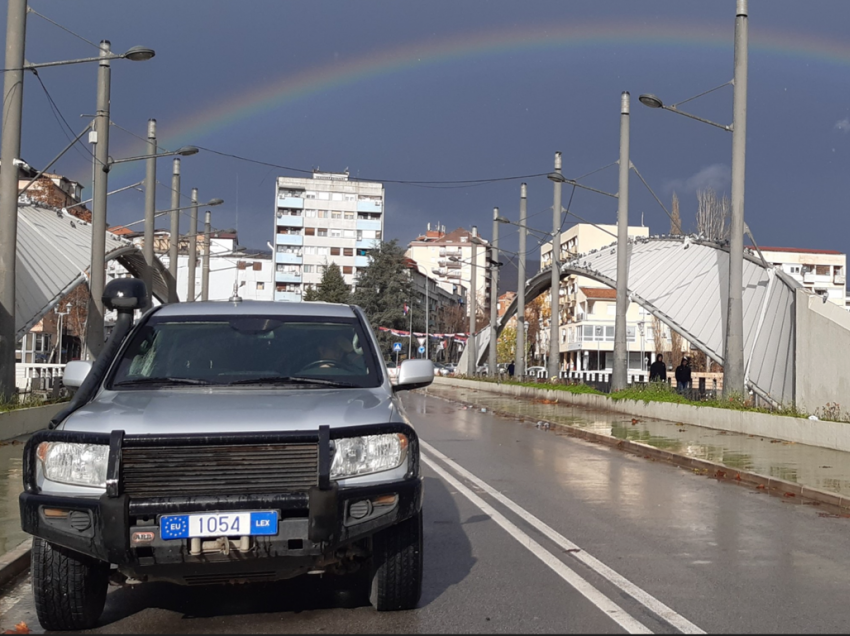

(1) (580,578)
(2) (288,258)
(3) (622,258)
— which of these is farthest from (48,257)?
(2) (288,258)

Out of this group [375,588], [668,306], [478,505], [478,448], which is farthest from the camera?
[668,306]

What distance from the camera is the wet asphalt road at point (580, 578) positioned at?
17.7 ft

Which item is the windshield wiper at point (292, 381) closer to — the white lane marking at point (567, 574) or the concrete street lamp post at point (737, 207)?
the white lane marking at point (567, 574)

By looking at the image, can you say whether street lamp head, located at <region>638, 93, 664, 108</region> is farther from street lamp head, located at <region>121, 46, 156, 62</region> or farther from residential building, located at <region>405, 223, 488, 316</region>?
residential building, located at <region>405, 223, 488, 316</region>

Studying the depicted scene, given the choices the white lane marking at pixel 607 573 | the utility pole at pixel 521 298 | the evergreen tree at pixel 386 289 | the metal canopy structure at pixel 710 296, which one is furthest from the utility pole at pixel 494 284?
the evergreen tree at pixel 386 289

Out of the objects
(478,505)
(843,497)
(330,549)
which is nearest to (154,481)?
(330,549)

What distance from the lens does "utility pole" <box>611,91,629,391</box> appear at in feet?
93.7

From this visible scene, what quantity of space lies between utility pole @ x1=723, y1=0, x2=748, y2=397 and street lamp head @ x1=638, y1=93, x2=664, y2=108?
7.65 ft

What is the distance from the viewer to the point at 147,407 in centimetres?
526

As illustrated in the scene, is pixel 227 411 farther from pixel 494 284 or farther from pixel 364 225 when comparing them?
pixel 364 225

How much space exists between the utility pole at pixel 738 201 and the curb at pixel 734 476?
3.51 meters

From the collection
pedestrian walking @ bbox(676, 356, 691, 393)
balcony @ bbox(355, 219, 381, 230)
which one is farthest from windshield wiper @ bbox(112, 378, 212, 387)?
balcony @ bbox(355, 219, 381, 230)

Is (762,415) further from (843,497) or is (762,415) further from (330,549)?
(330,549)

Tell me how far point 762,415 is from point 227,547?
16.0 meters
